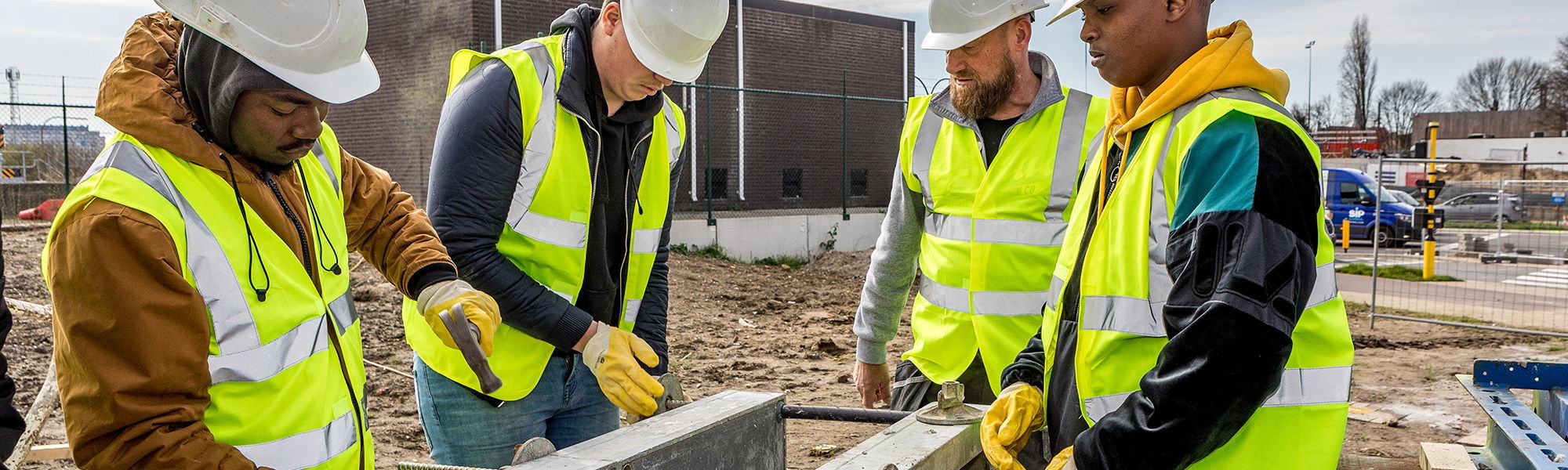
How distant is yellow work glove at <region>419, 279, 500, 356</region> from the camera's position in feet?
7.32

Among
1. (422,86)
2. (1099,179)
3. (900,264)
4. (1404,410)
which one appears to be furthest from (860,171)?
(1099,179)

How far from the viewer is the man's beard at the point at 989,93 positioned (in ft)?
10.3

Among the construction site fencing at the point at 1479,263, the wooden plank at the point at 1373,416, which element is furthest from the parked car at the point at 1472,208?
the wooden plank at the point at 1373,416

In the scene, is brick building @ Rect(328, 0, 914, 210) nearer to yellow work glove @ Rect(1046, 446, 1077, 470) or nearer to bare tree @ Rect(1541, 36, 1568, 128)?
yellow work glove @ Rect(1046, 446, 1077, 470)

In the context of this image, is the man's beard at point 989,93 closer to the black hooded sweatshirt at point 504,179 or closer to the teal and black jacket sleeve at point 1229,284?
the black hooded sweatshirt at point 504,179

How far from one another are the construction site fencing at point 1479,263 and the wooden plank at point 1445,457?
728 cm

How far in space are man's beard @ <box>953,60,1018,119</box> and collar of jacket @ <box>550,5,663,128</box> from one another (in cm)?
95

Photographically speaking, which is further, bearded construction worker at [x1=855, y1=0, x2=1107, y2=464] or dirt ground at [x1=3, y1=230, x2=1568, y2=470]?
dirt ground at [x1=3, y1=230, x2=1568, y2=470]

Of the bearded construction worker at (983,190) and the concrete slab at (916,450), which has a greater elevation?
the bearded construction worker at (983,190)

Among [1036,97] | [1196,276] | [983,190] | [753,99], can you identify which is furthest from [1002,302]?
[753,99]

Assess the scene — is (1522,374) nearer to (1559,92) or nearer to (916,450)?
(916,450)

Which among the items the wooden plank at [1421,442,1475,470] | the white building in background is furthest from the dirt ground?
the white building in background

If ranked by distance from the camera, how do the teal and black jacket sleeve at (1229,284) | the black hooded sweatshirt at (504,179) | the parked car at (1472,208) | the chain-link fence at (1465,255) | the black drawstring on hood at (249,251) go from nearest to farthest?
the teal and black jacket sleeve at (1229,284) → the black drawstring on hood at (249,251) → the black hooded sweatshirt at (504,179) → the chain-link fence at (1465,255) → the parked car at (1472,208)

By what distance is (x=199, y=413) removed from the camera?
65.6 inches
